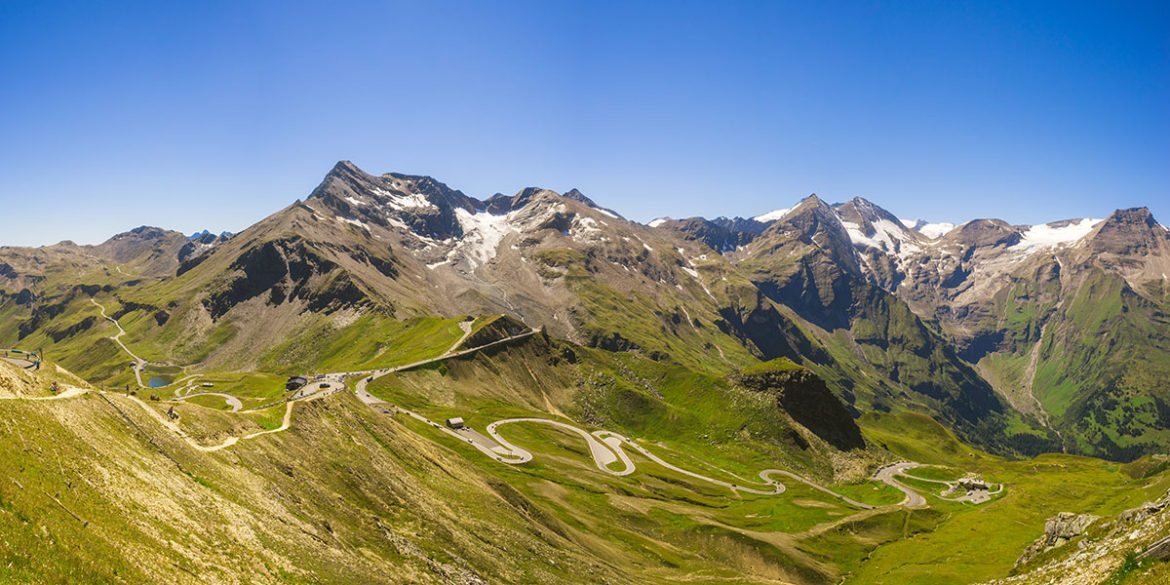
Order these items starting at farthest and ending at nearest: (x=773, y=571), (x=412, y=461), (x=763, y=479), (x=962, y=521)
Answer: (x=763, y=479) < (x=962, y=521) < (x=773, y=571) < (x=412, y=461)

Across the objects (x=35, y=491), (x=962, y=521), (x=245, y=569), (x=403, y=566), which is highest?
(x=35, y=491)

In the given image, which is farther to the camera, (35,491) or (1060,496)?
(1060,496)

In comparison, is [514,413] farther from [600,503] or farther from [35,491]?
[35,491]

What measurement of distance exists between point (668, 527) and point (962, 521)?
286ft

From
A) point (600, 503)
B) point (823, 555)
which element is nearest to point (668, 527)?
point (600, 503)

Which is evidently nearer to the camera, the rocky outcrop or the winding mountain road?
the rocky outcrop

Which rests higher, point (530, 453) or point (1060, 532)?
point (1060, 532)

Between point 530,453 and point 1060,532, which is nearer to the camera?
point 1060,532

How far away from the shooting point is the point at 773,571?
120000 millimetres

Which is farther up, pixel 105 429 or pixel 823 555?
pixel 105 429

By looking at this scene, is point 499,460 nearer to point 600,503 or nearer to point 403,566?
point 600,503

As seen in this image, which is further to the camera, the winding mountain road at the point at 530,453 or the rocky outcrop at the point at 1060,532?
the winding mountain road at the point at 530,453

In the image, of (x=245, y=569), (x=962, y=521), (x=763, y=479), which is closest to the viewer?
(x=245, y=569)

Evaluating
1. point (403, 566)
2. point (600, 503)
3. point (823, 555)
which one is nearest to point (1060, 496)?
point (823, 555)
